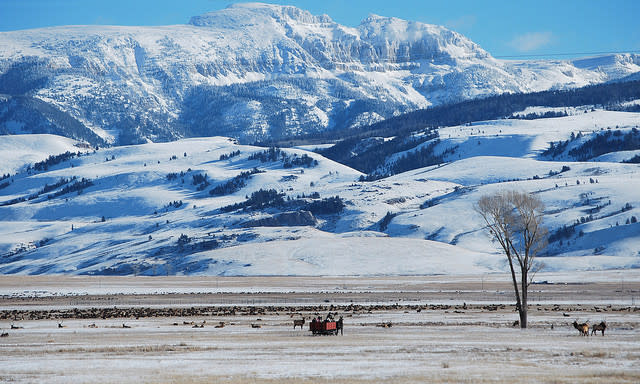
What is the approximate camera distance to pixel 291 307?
94.6m

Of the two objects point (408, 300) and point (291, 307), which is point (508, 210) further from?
point (408, 300)

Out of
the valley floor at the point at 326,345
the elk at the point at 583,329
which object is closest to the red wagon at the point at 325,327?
the valley floor at the point at 326,345

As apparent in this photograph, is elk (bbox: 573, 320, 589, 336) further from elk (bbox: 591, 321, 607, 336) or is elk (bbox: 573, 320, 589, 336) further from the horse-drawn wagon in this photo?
the horse-drawn wagon

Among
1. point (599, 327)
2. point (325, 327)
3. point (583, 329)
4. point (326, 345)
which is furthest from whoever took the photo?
point (325, 327)

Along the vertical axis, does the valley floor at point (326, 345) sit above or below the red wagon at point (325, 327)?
below

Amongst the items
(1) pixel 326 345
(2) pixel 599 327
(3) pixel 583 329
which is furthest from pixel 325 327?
(2) pixel 599 327

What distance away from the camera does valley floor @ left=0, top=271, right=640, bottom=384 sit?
37.2 m

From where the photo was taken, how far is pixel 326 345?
51.2m

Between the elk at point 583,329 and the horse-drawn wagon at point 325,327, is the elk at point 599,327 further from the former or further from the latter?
the horse-drawn wagon at point 325,327

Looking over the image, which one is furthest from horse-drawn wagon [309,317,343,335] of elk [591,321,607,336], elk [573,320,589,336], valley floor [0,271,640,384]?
elk [591,321,607,336]

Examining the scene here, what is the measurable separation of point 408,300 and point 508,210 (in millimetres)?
38145

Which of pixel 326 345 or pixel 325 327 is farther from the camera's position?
pixel 325 327

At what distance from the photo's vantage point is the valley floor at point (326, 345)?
1463 inches

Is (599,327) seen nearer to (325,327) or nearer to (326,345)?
(325,327)
